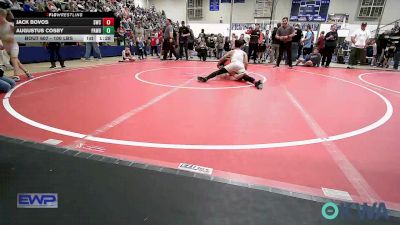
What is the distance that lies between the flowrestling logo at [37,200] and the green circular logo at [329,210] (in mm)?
1600

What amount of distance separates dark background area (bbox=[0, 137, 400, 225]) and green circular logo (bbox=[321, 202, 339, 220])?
36 millimetres

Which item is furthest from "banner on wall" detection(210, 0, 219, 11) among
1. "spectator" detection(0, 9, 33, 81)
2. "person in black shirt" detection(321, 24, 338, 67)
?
"spectator" detection(0, 9, 33, 81)

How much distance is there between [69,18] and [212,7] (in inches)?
877

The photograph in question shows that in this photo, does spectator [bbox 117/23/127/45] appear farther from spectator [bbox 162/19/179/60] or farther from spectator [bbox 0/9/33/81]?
spectator [bbox 0/9/33/81]

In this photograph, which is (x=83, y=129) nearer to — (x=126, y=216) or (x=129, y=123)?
(x=129, y=123)

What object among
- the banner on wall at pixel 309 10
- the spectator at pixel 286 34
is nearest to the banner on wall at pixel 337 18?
the banner on wall at pixel 309 10

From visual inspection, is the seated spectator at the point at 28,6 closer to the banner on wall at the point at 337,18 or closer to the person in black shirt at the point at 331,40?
the person in black shirt at the point at 331,40

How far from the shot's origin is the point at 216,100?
4441mm

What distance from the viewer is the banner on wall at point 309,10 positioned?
22.7 meters

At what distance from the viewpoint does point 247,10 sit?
25.8 meters

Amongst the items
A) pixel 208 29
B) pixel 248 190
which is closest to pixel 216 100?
pixel 248 190

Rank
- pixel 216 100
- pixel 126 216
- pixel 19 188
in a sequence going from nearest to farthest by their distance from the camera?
pixel 126 216, pixel 19 188, pixel 216 100

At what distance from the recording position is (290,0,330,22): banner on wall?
74.5 feet

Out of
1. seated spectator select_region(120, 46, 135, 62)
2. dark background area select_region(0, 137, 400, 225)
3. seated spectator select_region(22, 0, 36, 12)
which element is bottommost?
seated spectator select_region(120, 46, 135, 62)
